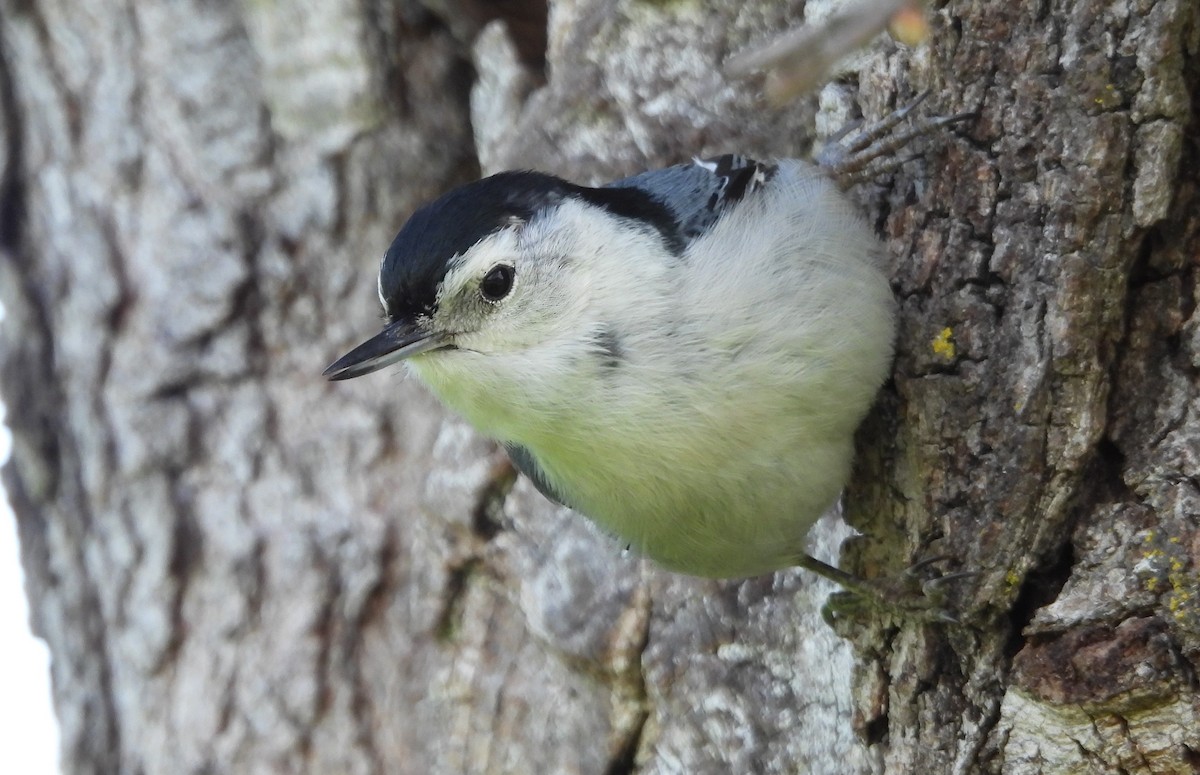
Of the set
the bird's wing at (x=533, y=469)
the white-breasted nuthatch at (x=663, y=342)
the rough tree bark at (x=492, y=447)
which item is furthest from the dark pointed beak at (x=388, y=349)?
the rough tree bark at (x=492, y=447)

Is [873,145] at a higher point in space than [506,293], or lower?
lower

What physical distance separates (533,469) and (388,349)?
1.13 feet

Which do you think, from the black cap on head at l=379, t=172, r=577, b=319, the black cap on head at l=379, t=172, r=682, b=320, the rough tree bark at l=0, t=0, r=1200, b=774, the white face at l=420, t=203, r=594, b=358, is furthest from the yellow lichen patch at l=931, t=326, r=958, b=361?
the black cap on head at l=379, t=172, r=577, b=319

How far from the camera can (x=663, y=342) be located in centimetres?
171

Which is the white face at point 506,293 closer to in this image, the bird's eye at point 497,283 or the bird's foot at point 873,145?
the bird's eye at point 497,283

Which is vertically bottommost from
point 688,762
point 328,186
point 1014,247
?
point 688,762

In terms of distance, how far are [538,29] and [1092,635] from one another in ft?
6.62

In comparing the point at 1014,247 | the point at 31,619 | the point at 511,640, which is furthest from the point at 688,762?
the point at 31,619

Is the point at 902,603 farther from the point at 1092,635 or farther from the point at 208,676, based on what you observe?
the point at 208,676

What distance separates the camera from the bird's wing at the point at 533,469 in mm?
1982

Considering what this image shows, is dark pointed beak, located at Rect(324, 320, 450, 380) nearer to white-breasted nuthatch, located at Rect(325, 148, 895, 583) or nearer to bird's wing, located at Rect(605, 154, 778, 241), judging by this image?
white-breasted nuthatch, located at Rect(325, 148, 895, 583)

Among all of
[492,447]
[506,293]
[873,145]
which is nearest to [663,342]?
[506,293]

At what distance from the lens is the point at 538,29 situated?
116 inches

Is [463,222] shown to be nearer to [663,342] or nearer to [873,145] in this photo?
[663,342]
